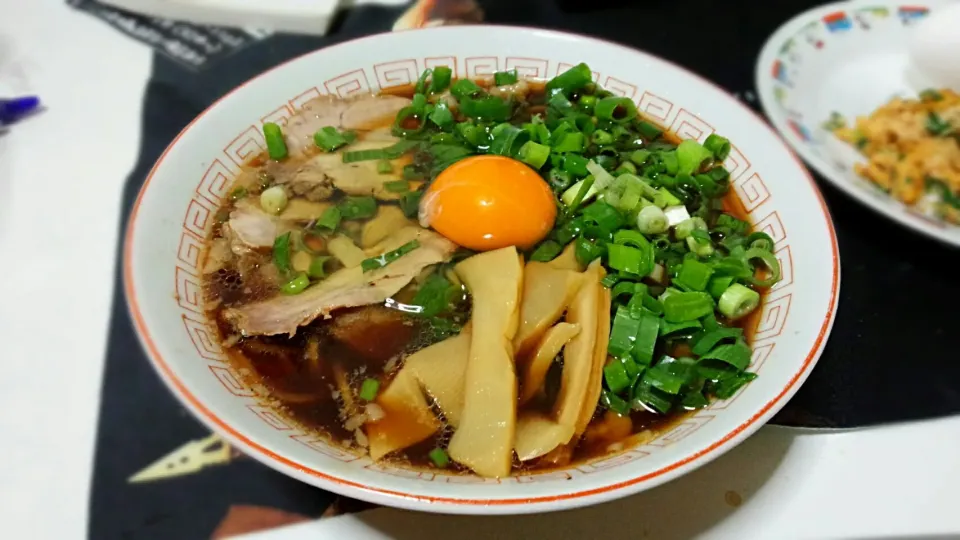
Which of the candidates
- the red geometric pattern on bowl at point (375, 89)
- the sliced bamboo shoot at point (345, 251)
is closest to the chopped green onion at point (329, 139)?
the red geometric pattern on bowl at point (375, 89)

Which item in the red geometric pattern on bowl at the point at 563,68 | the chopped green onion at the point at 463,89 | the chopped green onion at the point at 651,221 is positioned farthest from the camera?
the red geometric pattern on bowl at the point at 563,68

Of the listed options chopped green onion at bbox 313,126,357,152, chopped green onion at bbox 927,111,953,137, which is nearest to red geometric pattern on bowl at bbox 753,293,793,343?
chopped green onion at bbox 313,126,357,152

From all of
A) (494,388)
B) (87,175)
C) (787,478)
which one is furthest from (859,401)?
(87,175)

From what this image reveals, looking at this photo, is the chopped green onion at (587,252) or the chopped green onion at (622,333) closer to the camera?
the chopped green onion at (622,333)

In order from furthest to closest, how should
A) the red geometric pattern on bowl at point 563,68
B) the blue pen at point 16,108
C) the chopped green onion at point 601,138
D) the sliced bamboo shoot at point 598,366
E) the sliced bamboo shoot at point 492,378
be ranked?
the blue pen at point 16,108
the red geometric pattern on bowl at point 563,68
the chopped green onion at point 601,138
the sliced bamboo shoot at point 598,366
the sliced bamboo shoot at point 492,378

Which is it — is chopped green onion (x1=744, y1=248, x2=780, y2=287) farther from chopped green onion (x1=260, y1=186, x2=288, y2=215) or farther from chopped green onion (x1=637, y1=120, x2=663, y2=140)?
chopped green onion (x1=260, y1=186, x2=288, y2=215)

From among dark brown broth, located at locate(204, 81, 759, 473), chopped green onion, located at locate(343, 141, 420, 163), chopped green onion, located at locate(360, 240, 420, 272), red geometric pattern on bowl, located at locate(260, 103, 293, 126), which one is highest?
red geometric pattern on bowl, located at locate(260, 103, 293, 126)

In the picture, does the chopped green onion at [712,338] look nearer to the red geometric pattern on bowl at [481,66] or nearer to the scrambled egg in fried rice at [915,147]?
the red geometric pattern on bowl at [481,66]
